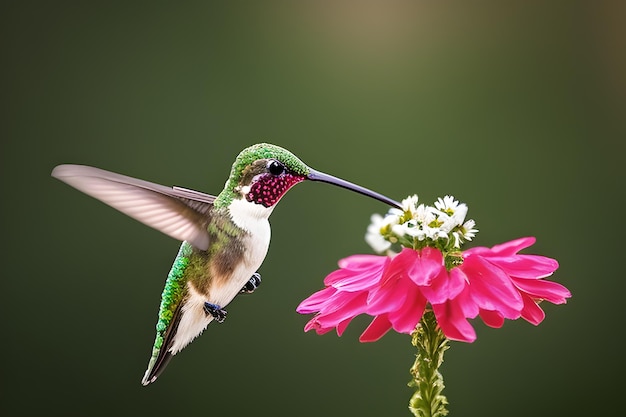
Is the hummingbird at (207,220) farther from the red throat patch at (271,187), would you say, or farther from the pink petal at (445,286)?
the pink petal at (445,286)

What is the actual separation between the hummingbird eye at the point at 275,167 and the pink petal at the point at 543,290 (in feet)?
1.06

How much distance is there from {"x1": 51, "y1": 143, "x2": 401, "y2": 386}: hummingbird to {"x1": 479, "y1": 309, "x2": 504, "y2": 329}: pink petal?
0.17 meters

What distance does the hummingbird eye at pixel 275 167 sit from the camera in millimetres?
952

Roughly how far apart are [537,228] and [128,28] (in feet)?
5.66

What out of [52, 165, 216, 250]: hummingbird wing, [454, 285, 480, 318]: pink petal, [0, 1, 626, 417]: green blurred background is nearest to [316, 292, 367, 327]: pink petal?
[454, 285, 480, 318]: pink petal

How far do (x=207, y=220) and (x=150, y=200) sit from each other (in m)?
0.10

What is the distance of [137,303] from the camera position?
2.63 metres

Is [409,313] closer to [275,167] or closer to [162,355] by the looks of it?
[275,167]

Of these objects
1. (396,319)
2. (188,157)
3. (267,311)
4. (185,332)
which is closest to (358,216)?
(267,311)

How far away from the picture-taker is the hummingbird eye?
952 millimetres

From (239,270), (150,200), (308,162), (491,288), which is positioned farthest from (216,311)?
(308,162)

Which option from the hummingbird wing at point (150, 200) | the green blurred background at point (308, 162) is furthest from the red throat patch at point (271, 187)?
the green blurred background at point (308, 162)

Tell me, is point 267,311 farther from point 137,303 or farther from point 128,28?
point 128,28

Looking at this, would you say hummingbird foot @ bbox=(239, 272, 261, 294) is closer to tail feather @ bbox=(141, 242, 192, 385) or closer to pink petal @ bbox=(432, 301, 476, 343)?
tail feather @ bbox=(141, 242, 192, 385)
